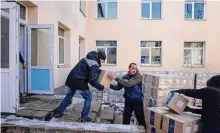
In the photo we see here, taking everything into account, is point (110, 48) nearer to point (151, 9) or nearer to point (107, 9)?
point (107, 9)

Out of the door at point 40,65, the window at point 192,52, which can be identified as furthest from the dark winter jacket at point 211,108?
the window at point 192,52

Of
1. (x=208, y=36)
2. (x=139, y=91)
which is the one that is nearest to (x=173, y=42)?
(x=208, y=36)

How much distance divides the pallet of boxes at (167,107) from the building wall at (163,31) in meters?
9.30

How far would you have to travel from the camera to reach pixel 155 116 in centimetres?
369

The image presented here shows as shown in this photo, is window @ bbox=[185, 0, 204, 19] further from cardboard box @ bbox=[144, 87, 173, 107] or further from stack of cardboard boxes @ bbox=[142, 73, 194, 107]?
cardboard box @ bbox=[144, 87, 173, 107]

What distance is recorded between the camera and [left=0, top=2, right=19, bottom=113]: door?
4.25 metres

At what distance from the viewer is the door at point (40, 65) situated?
6465 millimetres

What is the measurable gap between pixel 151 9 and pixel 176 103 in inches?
448

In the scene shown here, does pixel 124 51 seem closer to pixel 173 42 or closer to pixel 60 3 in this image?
pixel 173 42

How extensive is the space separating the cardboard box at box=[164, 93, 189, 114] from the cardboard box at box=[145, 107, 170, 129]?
16 centimetres

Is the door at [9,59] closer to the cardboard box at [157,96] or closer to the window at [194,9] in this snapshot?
the cardboard box at [157,96]

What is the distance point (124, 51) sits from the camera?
13.8 metres

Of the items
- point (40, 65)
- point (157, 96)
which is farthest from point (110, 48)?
point (157, 96)

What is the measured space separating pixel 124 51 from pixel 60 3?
622cm
